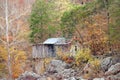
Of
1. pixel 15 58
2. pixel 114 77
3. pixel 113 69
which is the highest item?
pixel 15 58

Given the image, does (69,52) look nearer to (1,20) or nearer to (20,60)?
(20,60)

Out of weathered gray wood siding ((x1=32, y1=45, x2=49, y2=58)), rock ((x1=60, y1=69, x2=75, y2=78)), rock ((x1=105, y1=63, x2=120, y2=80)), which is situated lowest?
rock ((x1=60, y1=69, x2=75, y2=78))

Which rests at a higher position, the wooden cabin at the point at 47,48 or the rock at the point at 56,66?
the wooden cabin at the point at 47,48

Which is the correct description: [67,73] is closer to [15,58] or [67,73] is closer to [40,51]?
[15,58]

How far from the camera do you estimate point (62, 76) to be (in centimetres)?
2181

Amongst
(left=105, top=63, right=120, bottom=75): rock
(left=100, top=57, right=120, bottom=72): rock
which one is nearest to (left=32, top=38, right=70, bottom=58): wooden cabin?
(left=100, top=57, right=120, bottom=72): rock

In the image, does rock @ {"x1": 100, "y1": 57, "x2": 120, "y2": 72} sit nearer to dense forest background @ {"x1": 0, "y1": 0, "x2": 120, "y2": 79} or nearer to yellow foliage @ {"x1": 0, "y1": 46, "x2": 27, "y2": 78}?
dense forest background @ {"x1": 0, "y1": 0, "x2": 120, "y2": 79}

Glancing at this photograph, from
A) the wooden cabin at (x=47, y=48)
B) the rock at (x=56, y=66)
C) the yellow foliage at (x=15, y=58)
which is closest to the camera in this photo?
the rock at (x=56, y=66)

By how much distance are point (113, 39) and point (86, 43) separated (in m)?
6.08

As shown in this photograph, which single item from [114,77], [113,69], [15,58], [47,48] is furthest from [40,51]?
[114,77]

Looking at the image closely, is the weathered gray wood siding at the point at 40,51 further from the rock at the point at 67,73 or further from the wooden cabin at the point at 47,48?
the rock at the point at 67,73

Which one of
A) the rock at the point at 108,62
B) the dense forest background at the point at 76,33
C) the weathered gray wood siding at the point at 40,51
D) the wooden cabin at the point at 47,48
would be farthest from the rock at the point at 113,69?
the weathered gray wood siding at the point at 40,51

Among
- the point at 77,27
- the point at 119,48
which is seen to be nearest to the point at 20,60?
the point at 77,27

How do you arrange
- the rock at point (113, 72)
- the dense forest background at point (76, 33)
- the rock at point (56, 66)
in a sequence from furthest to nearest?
1. the rock at point (56, 66)
2. the dense forest background at point (76, 33)
3. the rock at point (113, 72)
